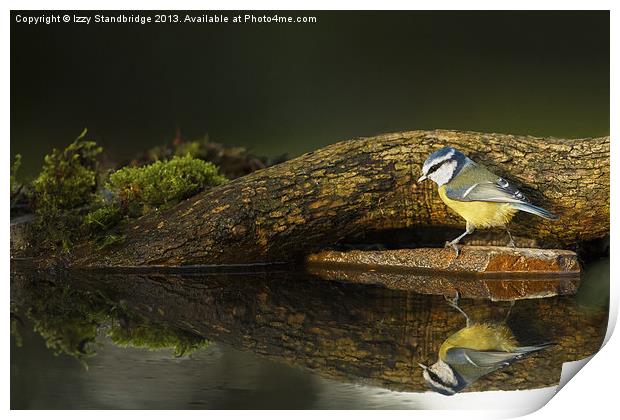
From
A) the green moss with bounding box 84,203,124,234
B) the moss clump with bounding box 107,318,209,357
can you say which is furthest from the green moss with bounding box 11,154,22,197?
the moss clump with bounding box 107,318,209,357

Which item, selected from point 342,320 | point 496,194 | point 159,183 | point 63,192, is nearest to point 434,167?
point 496,194

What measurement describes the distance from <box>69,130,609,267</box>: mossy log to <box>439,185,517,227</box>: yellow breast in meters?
0.10

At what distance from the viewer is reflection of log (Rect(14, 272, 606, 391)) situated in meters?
2.96

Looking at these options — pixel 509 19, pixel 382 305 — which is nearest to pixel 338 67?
pixel 509 19

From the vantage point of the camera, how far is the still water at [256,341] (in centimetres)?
284

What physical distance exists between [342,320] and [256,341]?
384 mm

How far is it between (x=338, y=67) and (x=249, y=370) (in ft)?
4.68

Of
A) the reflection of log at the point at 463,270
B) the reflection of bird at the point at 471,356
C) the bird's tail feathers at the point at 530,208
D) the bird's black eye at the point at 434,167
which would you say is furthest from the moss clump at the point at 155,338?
the bird's tail feathers at the point at 530,208

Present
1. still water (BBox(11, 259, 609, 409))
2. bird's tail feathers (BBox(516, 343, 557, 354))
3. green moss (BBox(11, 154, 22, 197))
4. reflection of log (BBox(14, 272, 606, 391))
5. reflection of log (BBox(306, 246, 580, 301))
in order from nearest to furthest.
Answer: still water (BBox(11, 259, 609, 409))
reflection of log (BBox(14, 272, 606, 391))
bird's tail feathers (BBox(516, 343, 557, 354))
green moss (BBox(11, 154, 22, 197))
reflection of log (BBox(306, 246, 580, 301))

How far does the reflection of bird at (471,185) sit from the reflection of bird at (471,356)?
1007 millimetres

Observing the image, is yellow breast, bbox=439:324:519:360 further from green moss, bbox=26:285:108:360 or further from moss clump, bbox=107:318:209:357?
green moss, bbox=26:285:108:360

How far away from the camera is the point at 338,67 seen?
392 cm

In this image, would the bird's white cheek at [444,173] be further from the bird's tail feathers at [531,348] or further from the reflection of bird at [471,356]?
the bird's tail feathers at [531,348]
